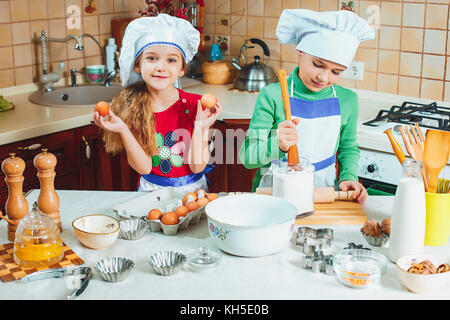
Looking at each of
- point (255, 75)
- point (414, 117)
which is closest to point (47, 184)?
point (414, 117)

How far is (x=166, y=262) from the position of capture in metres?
1.26

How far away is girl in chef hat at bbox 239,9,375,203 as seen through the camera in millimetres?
1734

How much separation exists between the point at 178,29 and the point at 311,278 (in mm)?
973

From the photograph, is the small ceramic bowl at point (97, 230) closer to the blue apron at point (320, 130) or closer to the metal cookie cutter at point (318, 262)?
the metal cookie cutter at point (318, 262)

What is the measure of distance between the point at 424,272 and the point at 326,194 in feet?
1.57

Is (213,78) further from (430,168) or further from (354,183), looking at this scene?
(430,168)

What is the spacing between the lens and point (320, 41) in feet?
5.66

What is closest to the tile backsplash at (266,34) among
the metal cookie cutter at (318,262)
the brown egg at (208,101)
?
the brown egg at (208,101)

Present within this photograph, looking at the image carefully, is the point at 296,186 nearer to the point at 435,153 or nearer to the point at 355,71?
the point at 435,153

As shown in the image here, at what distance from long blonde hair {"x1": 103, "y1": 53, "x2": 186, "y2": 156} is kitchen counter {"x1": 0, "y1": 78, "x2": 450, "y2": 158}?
66cm

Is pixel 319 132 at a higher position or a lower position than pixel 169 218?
higher

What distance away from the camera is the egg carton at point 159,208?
4.73 ft

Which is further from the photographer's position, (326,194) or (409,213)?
(326,194)
